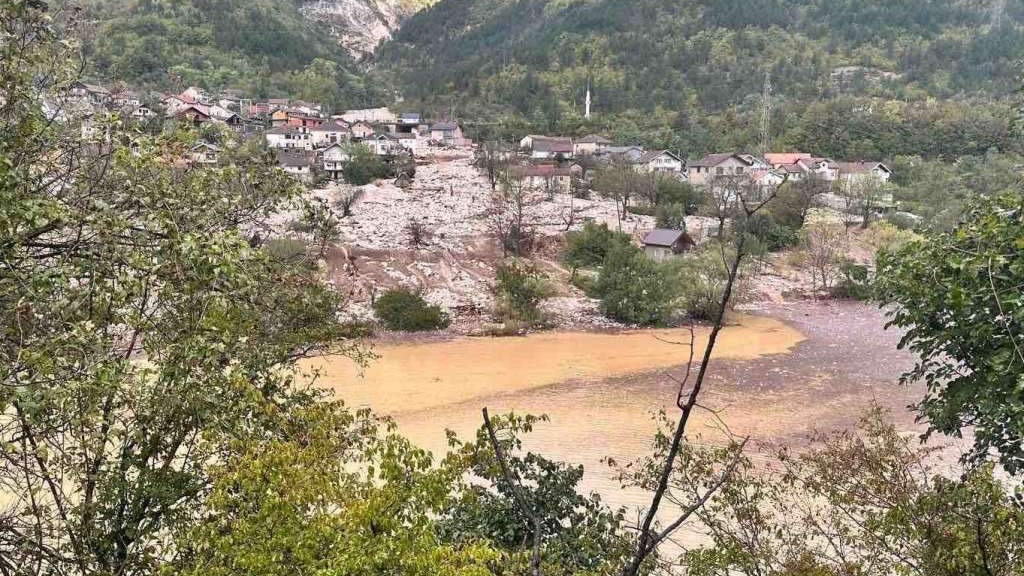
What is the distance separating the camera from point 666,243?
30484 millimetres

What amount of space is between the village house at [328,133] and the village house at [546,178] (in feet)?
54.6

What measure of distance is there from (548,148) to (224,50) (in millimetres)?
49527

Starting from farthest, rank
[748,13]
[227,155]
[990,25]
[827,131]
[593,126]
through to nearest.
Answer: [748,13]
[990,25]
[593,126]
[827,131]
[227,155]

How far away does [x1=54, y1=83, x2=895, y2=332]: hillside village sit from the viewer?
2691 cm

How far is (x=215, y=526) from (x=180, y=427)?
860 millimetres

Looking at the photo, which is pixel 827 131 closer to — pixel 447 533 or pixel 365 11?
pixel 447 533

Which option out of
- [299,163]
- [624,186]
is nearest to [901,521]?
[624,186]

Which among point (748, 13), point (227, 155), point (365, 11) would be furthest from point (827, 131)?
point (365, 11)

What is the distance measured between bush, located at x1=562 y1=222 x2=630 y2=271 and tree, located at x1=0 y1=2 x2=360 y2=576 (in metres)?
24.9

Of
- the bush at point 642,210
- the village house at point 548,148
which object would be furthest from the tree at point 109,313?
the village house at point 548,148

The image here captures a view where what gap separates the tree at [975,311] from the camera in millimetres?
5023

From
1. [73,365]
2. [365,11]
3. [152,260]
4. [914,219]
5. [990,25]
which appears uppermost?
[365,11]

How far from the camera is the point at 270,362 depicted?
5242 mm

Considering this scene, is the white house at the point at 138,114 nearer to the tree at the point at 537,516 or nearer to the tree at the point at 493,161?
the tree at the point at 537,516
